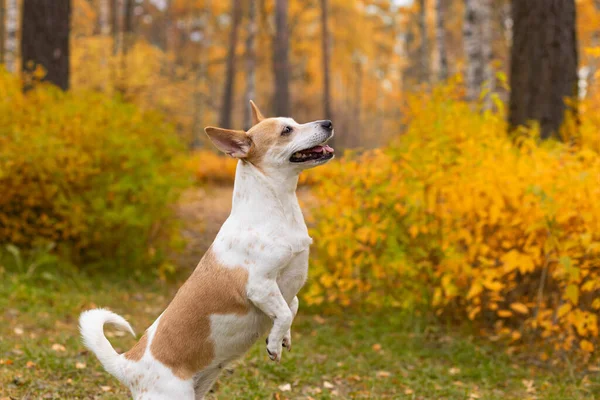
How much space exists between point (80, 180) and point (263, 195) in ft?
16.7

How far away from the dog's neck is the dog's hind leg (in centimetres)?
78

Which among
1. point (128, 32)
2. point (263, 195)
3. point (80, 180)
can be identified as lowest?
point (80, 180)

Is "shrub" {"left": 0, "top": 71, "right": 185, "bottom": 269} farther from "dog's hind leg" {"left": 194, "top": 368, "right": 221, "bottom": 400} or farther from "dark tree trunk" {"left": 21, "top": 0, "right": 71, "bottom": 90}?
"dog's hind leg" {"left": 194, "top": 368, "right": 221, "bottom": 400}

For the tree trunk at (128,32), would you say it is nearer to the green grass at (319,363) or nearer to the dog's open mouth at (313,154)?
the green grass at (319,363)

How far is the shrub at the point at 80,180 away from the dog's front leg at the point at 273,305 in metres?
4.77

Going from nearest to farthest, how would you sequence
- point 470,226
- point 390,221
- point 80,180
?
point 470,226 < point 390,221 < point 80,180

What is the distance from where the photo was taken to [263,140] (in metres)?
3.16

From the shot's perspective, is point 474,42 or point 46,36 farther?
point 474,42

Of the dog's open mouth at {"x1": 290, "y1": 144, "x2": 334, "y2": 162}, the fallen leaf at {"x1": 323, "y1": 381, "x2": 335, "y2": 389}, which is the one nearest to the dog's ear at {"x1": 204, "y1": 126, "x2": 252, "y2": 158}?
the dog's open mouth at {"x1": 290, "y1": 144, "x2": 334, "y2": 162}

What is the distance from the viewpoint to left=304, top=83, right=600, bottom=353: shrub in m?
4.97

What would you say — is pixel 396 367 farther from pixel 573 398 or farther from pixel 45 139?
pixel 45 139

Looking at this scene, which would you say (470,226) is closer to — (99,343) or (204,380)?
(204,380)

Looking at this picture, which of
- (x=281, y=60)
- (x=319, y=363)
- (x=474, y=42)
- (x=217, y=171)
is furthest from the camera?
(x=281, y=60)

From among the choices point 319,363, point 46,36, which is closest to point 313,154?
point 319,363
